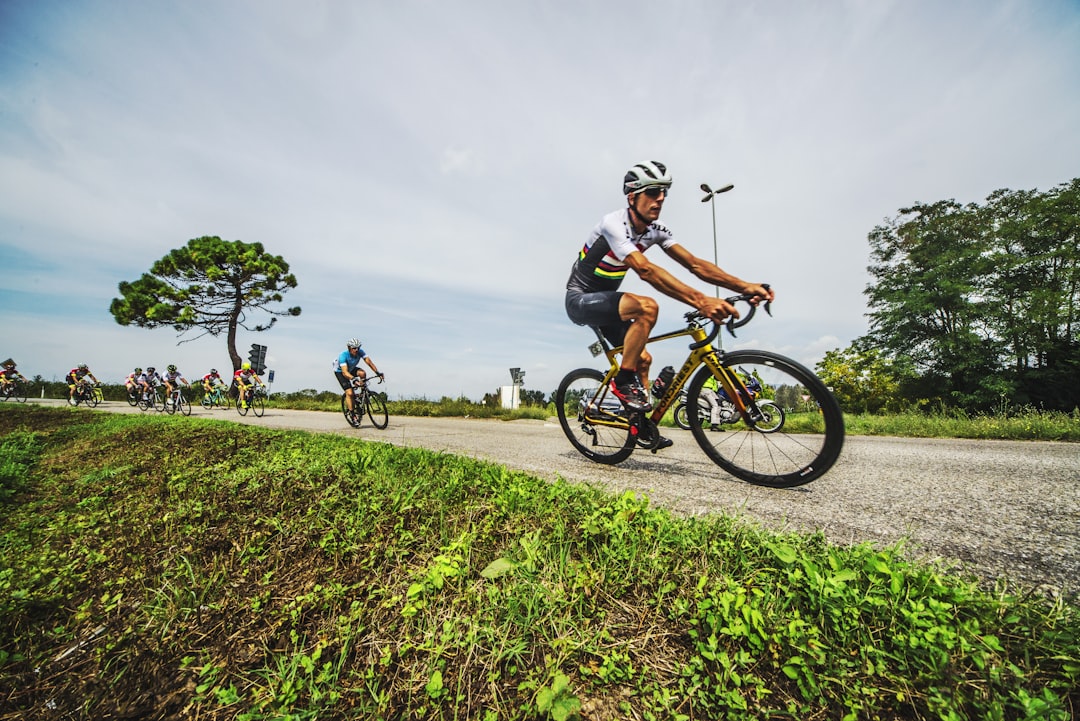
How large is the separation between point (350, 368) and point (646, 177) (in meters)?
8.97

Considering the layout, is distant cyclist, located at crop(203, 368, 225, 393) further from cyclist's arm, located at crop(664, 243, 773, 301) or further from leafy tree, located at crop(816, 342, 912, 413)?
leafy tree, located at crop(816, 342, 912, 413)

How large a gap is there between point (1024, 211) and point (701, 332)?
39116 mm

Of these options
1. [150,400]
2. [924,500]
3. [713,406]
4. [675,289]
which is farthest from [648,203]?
[150,400]

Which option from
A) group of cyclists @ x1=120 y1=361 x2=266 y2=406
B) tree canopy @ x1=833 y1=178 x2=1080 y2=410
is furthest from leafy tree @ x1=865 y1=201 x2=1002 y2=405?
group of cyclists @ x1=120 y1=361 x2=266 y2=406

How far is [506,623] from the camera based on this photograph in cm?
133

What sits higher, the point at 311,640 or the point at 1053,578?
the point at 1053,578

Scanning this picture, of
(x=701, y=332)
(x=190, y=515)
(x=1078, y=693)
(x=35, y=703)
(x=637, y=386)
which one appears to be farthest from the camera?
(x=637, y=386)

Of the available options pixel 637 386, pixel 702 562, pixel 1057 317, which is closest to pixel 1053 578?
pixel 702 562

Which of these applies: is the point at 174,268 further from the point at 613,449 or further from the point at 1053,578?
the point at 1053,578

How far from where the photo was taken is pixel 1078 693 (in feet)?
3.23

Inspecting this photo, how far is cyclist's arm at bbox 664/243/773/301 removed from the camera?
285 cm

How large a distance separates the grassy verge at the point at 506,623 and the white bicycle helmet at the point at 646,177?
8.59 feet

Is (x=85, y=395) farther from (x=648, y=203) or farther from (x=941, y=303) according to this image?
(x=941, y=303)

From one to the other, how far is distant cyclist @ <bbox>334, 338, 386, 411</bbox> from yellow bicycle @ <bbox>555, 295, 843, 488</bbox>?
305 inches
